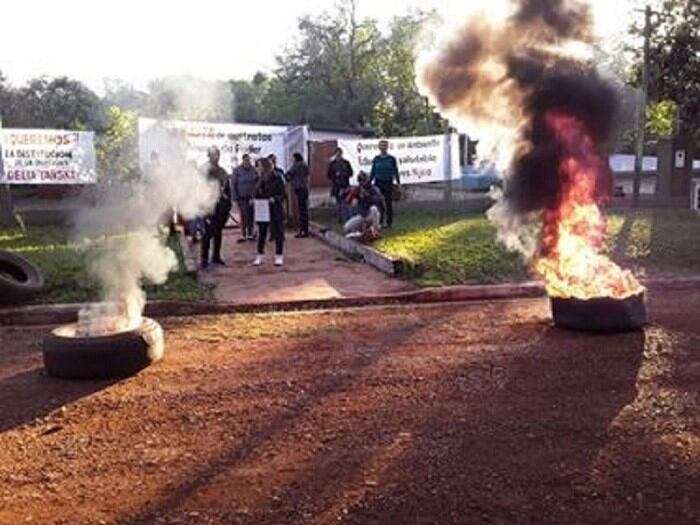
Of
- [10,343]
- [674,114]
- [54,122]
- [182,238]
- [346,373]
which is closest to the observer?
[346,373]

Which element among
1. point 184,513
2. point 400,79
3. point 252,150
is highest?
point 400,79

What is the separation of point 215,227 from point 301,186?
4147mm

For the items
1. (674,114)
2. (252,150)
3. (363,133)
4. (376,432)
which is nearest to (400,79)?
(363,133)

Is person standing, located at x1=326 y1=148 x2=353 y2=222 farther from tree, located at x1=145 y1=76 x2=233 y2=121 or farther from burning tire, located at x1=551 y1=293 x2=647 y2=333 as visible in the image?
tree, located at x1=145 y1=76 x2=233 y2=121

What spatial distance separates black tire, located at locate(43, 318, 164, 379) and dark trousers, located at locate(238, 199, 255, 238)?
8.63 m

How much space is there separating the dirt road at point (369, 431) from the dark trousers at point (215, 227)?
4250mm

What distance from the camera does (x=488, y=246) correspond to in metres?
14.0

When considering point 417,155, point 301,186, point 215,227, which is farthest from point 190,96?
point 215,227

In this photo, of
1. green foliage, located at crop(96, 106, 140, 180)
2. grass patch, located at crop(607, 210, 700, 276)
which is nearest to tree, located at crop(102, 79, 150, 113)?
green foliage, located at crop(96, 106, 140, 180)

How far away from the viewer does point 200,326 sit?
919 centimetres

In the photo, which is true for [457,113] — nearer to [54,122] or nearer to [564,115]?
[564,115]

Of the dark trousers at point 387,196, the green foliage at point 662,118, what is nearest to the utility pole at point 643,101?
the green foliage at point 662,118

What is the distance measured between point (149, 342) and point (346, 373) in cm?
182

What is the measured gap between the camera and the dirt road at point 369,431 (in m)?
4.46
